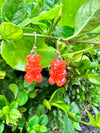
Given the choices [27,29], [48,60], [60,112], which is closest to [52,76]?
[48,60]

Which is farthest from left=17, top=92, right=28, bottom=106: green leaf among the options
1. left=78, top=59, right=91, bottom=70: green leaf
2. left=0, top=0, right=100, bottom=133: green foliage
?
left=78, top=59, right=91, bottom=70: green leaf

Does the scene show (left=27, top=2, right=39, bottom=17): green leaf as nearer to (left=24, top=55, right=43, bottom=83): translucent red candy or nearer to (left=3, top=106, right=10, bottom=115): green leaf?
(left=24, top=55, right=43, bottom=83): translucent red candy

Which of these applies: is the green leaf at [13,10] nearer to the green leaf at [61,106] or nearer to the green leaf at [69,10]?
the green leaf at [69,10]

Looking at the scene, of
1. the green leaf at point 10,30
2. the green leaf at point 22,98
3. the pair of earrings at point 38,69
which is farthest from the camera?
the green leaf at point 22,98

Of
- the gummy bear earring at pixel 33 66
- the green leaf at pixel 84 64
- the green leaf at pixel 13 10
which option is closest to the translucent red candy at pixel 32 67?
the gummy bear earring at pixel 33 66

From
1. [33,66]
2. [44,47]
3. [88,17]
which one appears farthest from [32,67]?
[88,17]

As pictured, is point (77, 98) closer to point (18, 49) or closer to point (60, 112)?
point (60, 112)
